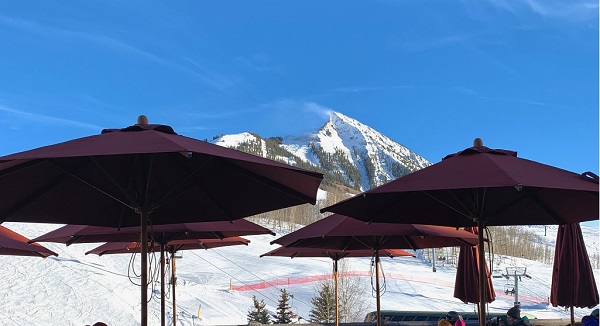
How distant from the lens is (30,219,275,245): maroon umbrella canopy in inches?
239

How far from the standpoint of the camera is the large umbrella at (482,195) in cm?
356

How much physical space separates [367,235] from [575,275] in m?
2.83

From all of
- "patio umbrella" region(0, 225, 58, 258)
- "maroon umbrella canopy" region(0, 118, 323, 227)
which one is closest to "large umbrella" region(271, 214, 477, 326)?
"maroon umbrella canopy" region(0, 118, 323, 227)

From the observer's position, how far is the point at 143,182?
419 cm

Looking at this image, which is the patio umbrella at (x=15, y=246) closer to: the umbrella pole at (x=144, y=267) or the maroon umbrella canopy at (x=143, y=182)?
the maroon umbrella canopy at (x=143, y=182)

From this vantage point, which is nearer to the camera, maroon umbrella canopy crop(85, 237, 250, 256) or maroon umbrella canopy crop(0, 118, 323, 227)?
maroon umbrella canopy crop(0, 118, 323, 227)

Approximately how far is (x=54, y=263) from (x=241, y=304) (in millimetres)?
11555

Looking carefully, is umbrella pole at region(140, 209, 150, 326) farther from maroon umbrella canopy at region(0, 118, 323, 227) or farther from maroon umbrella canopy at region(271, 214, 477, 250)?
maroon umbrella canopy at region(271, 214, 477, 250)


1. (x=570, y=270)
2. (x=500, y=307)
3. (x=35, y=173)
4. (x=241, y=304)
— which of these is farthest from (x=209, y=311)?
(x=35, y=173)

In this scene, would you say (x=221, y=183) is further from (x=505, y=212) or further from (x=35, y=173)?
(x=505, y=212)

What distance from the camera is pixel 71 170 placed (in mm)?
3980

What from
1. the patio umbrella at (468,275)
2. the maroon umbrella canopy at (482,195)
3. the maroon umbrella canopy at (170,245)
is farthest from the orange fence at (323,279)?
the maroon umbrella canopy at (482,195)

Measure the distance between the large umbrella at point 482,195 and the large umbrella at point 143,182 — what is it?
0.62m

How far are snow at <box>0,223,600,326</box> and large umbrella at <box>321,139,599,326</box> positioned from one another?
1950cm
